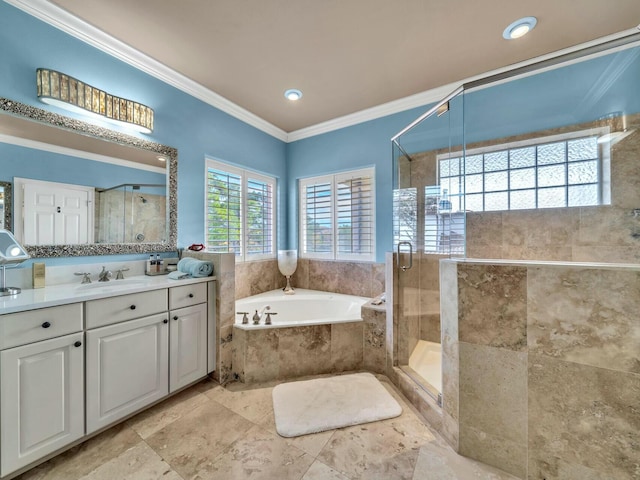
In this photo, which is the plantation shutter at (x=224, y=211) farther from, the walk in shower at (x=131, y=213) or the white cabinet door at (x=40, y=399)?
the white cabinet door at (x=40, y=399)

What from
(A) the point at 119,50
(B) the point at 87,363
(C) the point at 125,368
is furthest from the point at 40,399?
(A) the point at 119,50

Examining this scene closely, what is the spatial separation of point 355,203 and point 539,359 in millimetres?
2215

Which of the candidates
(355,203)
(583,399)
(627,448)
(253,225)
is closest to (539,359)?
(583,399)

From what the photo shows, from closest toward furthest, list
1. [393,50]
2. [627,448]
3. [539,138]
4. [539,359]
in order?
[627,448] → [539,359] → [393,50] → [539,138]

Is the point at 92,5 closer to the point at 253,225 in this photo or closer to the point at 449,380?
the point at 253,225

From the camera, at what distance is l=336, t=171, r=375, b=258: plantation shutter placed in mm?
2930

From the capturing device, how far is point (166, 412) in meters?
1.67

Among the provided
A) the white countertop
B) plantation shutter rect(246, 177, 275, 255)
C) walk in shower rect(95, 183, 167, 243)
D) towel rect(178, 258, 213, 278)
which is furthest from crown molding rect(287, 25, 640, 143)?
the white countertop

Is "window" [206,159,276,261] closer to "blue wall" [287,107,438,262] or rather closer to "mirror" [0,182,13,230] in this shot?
"blue wall" [287,107,438,262]

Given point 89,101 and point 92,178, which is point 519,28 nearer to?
point 89,101

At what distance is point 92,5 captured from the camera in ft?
5.04

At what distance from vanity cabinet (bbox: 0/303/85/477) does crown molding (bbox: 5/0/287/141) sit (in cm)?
186

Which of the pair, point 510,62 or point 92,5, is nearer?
point 92,5

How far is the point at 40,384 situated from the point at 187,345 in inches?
29.4
